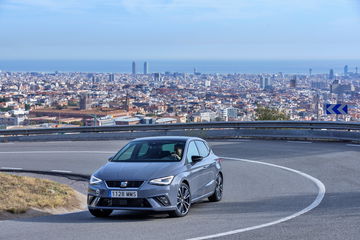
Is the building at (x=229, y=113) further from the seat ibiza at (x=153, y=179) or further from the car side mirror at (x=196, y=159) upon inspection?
the car side mirror at (x=196, y=159)

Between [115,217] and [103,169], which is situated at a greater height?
[103,169]

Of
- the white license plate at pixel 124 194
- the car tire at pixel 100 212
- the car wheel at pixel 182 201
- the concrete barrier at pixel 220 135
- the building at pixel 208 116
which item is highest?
the white license plate at pixel 124 194

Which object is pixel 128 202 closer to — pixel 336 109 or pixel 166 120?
pixel 336 109

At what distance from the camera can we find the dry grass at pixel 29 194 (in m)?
12.0

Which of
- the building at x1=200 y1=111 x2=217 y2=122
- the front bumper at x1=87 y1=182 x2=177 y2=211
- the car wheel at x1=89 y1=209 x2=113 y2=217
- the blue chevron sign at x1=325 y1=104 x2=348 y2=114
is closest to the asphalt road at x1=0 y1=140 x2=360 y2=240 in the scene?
the car wheel at x1=89 y1=209 x2=113 y2=217

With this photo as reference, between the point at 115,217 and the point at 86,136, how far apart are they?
20.8 m

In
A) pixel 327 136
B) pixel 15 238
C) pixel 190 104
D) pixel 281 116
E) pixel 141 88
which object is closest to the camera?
pixel 15 238

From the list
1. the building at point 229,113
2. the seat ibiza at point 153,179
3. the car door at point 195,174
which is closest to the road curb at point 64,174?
the seat ibiza at point 153,179

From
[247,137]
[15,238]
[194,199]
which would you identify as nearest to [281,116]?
[247,137]

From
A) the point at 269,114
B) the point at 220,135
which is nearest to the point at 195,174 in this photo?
the point at 220,135

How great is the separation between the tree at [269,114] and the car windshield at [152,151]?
25.8 m

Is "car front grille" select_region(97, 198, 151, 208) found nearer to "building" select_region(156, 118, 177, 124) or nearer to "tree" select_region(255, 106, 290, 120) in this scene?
"building" select_region(156, 118, 177, 124)

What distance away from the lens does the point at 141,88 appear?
2625 inches

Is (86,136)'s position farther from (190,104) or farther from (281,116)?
(190,104)
